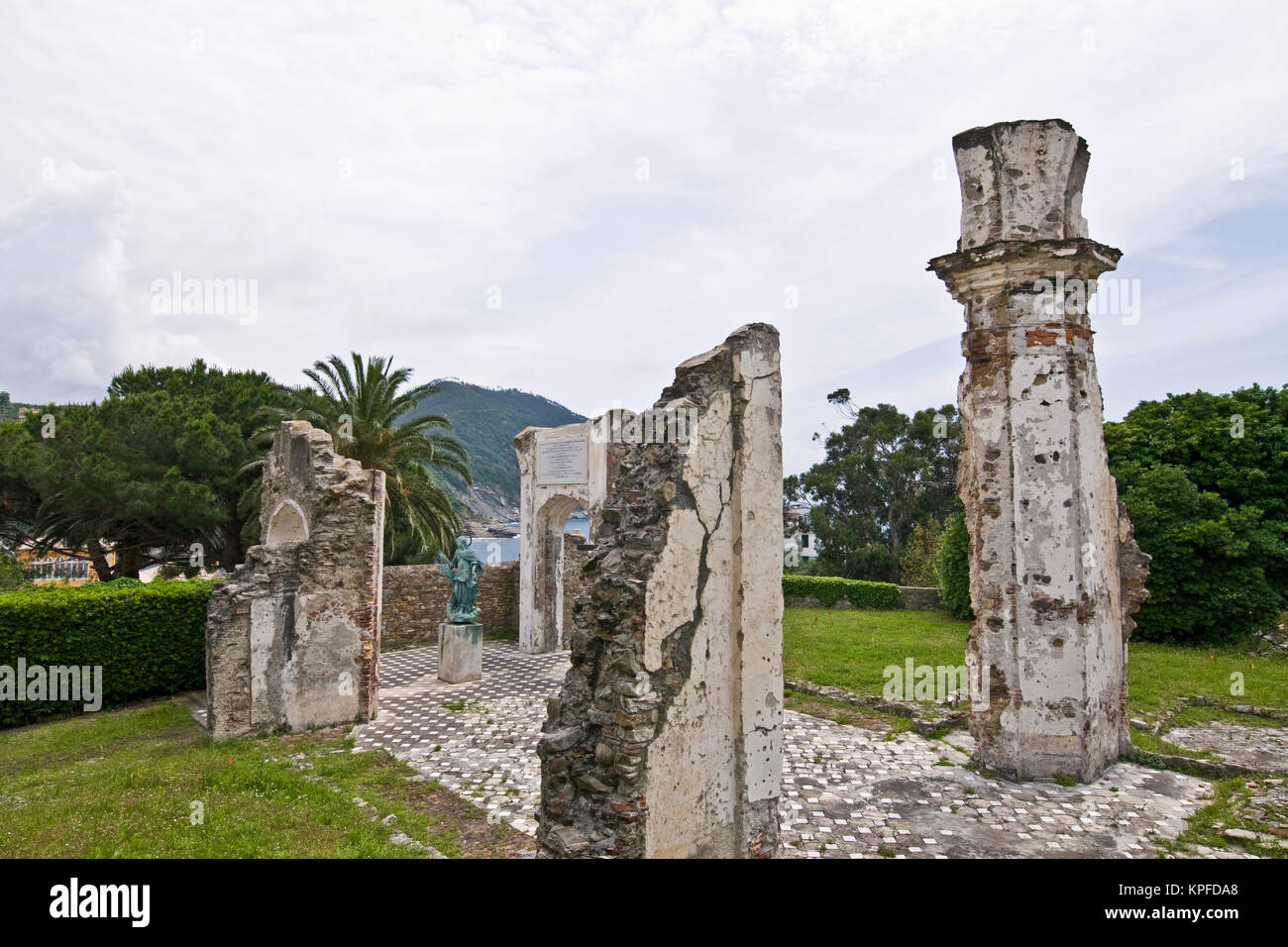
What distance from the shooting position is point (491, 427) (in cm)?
7119

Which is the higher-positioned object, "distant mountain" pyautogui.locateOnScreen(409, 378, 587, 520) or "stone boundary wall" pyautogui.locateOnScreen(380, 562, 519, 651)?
"distant mountain" pyautogui.locateOnScreen(409, 378, 587, 520)

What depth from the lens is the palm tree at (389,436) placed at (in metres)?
20.1

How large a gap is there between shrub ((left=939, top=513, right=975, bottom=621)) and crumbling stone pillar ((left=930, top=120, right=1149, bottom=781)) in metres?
12.4

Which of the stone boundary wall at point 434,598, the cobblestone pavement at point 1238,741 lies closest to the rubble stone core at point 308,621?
the stone boundary wall at point 434,598

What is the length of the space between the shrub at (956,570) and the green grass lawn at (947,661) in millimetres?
555

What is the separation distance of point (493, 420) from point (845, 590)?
175 feet

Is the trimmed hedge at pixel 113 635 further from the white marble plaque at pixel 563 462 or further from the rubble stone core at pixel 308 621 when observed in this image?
the white marble plaque at pixel 563 462

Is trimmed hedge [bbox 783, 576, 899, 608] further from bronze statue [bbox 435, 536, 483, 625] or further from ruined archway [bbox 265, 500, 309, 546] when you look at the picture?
ruined archway [bbox 265, 500, 309, 546]

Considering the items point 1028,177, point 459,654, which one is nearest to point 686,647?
point 1028,177

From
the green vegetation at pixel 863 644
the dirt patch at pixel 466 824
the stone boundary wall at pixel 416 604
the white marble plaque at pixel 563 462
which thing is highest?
the white marble plaque at pixel 563 462

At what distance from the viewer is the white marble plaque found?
16828 mm

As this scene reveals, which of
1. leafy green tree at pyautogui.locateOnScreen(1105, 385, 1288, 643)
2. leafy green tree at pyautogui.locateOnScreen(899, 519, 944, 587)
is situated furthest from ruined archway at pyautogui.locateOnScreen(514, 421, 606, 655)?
leafy green tree at pyautogui.locateOnScreen(899, 519, 944, 587)
